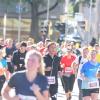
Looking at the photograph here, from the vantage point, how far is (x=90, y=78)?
12133mm

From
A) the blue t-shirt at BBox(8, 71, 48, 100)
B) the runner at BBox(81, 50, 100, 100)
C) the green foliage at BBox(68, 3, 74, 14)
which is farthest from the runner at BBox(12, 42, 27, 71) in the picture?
the green foliage at BBox(68, 3, 74, 14)

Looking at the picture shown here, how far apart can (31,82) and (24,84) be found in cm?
11

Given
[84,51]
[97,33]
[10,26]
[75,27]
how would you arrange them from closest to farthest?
[84,51]
[97,33]
[75,27]
[10,26]

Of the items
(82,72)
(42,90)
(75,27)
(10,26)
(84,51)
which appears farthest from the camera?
(10,26)

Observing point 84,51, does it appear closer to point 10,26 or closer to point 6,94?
point 6,94

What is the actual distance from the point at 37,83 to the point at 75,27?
163 ft

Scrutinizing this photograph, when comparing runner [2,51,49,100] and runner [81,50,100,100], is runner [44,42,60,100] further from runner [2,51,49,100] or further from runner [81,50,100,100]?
runner [2,51,49,100]

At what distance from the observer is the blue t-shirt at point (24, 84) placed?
6.49 m

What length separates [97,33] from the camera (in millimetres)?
51594

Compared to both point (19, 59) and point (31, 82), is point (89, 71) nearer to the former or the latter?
point (19, 59)

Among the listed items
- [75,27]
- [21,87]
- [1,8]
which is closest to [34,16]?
[75,27]

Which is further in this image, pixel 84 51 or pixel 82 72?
pixel 84 51

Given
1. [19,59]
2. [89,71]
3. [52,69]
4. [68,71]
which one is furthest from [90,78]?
[19,59]

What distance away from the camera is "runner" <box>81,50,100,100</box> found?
12.0m
